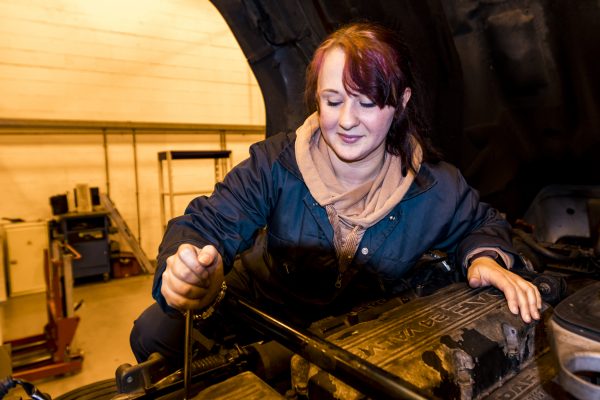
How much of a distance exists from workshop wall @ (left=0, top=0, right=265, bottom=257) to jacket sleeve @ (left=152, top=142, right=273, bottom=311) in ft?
13.9

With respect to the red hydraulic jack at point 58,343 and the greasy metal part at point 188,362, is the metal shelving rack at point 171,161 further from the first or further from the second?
the greasy metal part at point 188,362

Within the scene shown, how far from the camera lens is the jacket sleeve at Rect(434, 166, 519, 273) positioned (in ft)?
4.21

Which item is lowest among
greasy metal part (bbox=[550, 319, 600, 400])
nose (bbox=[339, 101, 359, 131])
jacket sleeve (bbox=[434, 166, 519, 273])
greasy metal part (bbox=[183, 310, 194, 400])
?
greasy metal part (bbox=[183, 310, 194, 400])

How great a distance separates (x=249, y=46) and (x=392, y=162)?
1.08 meters

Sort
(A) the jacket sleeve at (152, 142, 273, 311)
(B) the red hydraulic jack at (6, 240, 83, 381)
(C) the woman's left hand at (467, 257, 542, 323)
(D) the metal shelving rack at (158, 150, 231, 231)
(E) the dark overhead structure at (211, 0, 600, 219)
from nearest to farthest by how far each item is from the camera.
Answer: (C) the woman's left hand at (467, 257, 542, 323), (A) the jacket sleeve at (152, 142, 273, 311), (E) the dark overhead structure at (211, 0, 600, 219), (B) the red hydraulic jack at (6, 240, 83, 381), (D) the metal shelving rack at (158, 150, 231, 231)

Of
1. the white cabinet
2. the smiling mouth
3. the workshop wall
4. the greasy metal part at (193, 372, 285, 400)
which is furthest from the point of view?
the workshop wall

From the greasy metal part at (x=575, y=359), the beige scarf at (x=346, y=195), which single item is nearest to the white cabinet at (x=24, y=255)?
the beige scarf at (x=346, y=195)

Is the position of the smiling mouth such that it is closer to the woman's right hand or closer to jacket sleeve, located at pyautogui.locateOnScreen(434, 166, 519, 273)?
jacket sleeve, located at pyautogui.locateOnScreen(434, 166, 519, 273)

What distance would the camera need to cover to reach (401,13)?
192cm

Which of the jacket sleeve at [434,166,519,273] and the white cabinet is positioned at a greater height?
the jacket sleeve at [434,166,519,273]

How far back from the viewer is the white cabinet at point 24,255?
4223 mm

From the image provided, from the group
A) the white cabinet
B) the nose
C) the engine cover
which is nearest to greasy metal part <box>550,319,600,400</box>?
the engine cover

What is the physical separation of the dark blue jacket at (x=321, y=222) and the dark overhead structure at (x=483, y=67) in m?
0.59

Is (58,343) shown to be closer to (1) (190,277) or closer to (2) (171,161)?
(1) (190,277)
